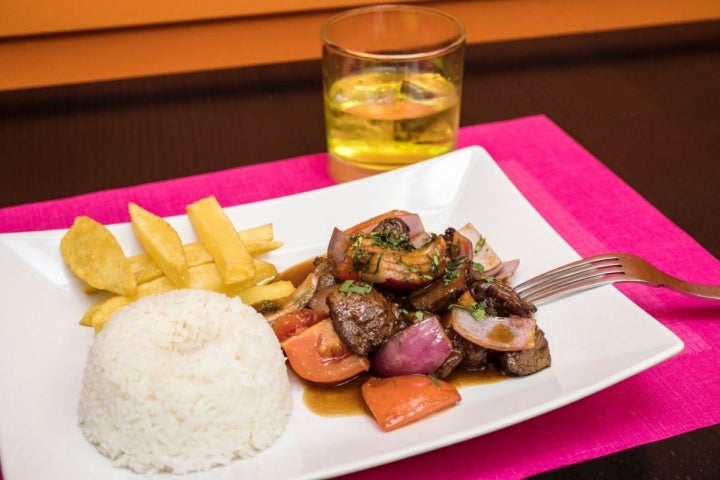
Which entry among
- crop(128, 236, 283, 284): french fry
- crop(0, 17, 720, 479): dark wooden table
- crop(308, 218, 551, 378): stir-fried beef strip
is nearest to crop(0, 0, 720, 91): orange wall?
crop(0, 17, 720, 479): dark wooden table

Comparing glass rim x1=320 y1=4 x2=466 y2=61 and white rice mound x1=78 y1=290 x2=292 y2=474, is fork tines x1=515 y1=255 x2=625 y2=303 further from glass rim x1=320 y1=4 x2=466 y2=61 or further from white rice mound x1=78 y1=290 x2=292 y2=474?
glass rim x1=320 y1=4 x2=466 y2=61

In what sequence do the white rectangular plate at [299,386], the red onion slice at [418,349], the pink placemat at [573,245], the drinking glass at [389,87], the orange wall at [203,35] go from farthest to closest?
1. the orange wall at [203,35]
2. the drinking glass at [389,87]
3. the red onion slice at [418,349]
4. the pink placemat at [573,245]
5. the white rectangular plate at [299,386]

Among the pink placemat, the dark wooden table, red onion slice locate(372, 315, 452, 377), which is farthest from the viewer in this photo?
the dark wooden table

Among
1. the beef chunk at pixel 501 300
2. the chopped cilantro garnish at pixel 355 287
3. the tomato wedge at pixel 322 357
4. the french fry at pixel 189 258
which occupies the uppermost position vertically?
the chopped cilantro garnish at pixel 355 287

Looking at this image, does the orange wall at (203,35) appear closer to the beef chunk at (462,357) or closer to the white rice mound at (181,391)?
the white rice mound at (181,391)

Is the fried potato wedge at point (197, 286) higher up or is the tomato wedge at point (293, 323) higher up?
the fried potato wedge at point (197, 286)

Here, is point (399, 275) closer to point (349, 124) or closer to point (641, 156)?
point (349, 124)

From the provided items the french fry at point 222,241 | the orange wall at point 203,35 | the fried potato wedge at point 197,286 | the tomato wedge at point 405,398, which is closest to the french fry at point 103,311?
the fried potato wedge at point 197,286

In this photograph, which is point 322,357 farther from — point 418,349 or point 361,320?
point 418,349

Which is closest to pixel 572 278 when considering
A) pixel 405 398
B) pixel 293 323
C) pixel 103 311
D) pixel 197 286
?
pixel 405 398
